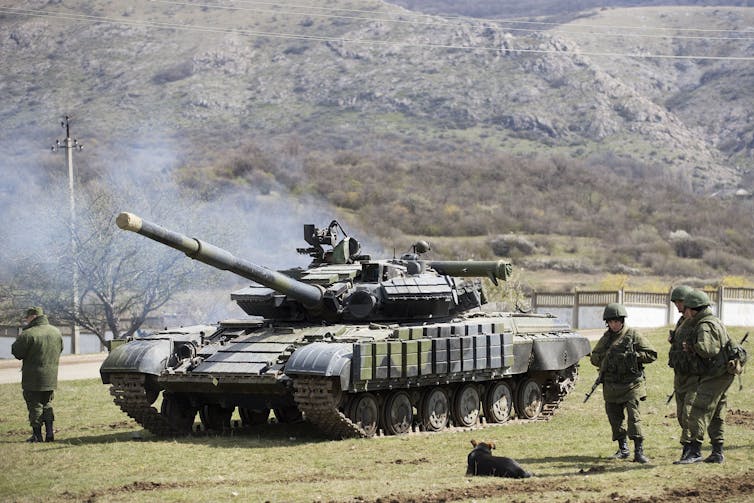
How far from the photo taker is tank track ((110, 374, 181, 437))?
61.5 ft

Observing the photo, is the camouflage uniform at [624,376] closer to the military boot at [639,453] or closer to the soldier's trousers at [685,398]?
the military boot at [639,453]

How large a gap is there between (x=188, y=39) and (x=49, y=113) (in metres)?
28.6

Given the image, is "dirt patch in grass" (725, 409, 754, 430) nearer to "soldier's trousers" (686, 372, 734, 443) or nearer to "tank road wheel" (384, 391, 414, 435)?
"soldier's trousers" (686, 372, 734, 443)

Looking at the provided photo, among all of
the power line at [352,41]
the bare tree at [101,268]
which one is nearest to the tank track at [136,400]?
the bare tree at [101,268]

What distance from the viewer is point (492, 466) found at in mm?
14398

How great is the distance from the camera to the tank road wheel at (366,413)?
726 inches

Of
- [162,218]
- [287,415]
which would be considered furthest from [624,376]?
[162,218]

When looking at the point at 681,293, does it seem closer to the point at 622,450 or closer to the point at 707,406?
the point at 707,406

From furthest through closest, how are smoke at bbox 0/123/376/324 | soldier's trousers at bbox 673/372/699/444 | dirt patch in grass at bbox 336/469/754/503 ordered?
smoke at bbox 0/123/376/324
soldier's trousers at bbox 673/372/699/444
dirt patch in grass at bbox 336/469/754/503

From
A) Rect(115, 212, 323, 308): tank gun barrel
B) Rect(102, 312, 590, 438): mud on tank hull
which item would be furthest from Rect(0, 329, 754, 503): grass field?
Rect(115, 212, 323, 308): tank gun barrel

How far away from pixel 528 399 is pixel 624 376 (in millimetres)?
6762

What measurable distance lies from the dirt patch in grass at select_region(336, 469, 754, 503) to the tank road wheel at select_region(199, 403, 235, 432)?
760 centimetres

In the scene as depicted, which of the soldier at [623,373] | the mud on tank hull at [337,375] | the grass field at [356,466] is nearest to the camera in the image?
the grass field at [356,466]

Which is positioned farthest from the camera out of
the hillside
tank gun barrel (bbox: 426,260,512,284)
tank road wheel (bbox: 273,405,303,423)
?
the hillside
